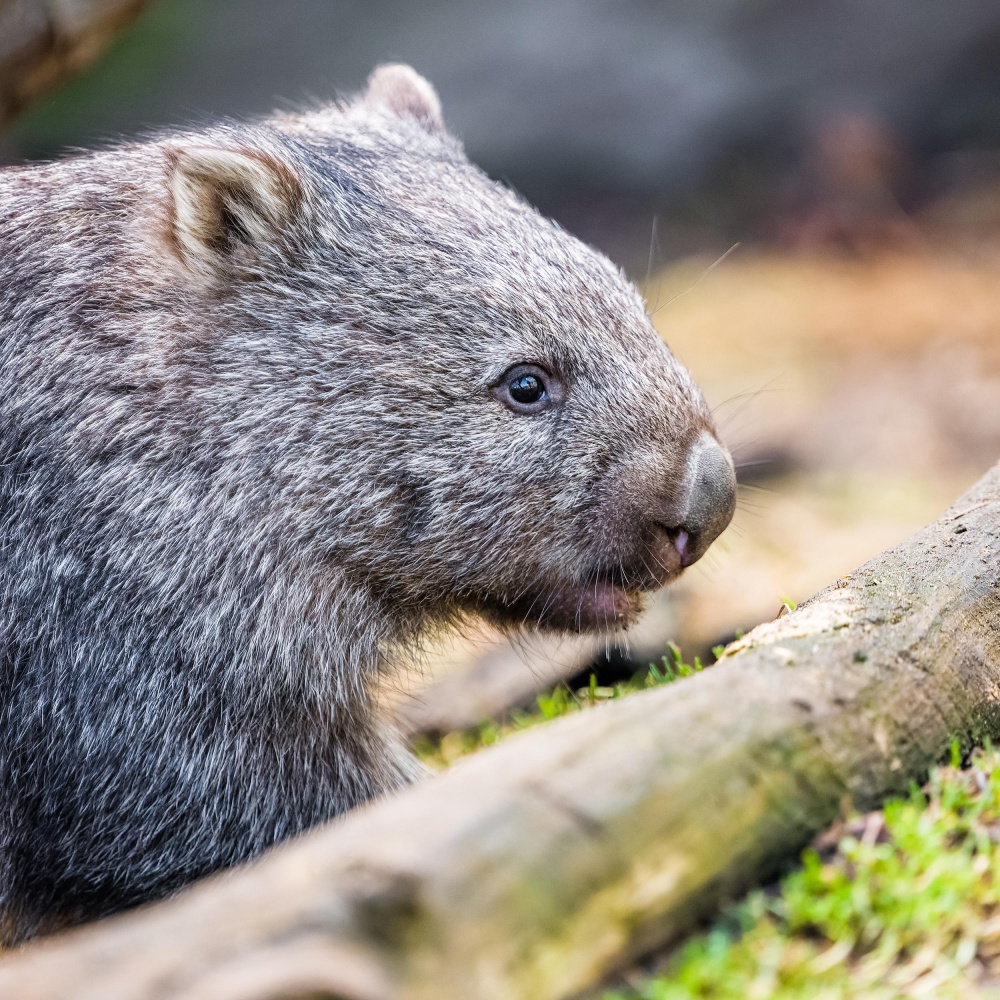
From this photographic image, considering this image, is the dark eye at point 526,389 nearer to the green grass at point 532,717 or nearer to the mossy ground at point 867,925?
the green grass at point 532,717

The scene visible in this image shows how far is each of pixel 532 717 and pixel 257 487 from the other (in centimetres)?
194

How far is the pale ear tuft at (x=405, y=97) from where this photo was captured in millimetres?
4828

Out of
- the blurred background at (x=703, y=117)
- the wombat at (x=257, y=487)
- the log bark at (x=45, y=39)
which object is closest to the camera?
the wombat at (x=257, y=487)

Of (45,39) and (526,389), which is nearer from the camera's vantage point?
(526,389)

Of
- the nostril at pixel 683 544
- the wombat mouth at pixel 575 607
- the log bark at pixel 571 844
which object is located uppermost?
the log bark at pixel 571 844

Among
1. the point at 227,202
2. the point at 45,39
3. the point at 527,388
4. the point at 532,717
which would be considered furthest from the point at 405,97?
the point at 532,717

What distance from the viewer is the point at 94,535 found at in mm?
3465

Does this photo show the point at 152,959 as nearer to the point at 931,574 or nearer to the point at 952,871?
the point at 952,871

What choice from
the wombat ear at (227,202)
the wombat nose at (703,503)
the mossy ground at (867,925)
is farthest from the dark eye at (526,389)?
the mossy ground at (867,925)

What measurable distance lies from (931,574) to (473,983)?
5.84 ft

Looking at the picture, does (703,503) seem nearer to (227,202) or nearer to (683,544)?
(683,544)

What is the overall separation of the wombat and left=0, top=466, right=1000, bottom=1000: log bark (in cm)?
91

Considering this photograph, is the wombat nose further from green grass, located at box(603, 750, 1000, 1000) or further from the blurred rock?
the blurred rock

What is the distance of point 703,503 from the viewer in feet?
11.7
